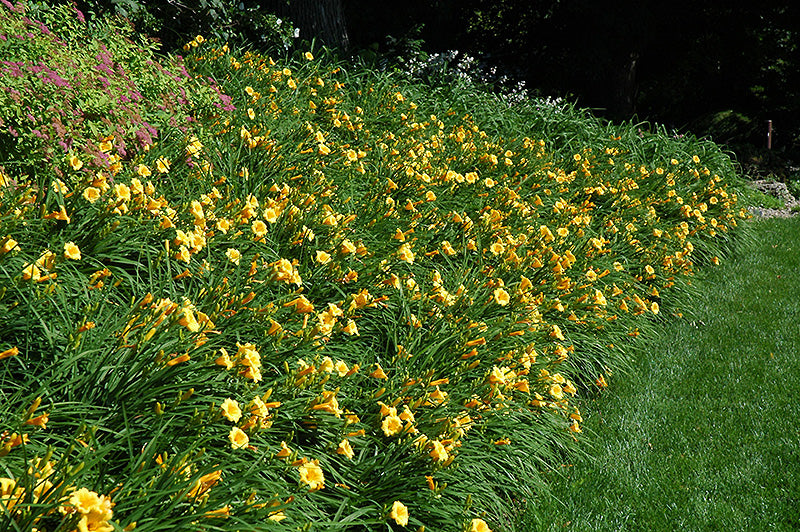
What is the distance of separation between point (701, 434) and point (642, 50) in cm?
912

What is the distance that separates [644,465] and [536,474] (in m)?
0.63

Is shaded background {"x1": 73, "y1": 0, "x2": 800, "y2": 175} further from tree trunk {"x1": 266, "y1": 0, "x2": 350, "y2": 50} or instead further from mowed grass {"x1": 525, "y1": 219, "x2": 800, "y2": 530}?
mowed grass {"x1": 525, "y1": 219, "x2": 800, "y2": 530}

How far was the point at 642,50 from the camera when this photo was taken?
1142 centimetres

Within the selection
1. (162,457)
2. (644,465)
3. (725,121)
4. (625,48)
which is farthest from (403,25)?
(162,457)

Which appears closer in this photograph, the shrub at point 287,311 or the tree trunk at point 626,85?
the shrub at point 287,311

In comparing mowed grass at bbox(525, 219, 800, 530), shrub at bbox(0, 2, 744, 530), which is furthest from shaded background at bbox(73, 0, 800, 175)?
mowed grass at bbox(525, 219, 800, 530)

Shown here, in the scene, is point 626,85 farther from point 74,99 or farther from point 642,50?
point 74,99

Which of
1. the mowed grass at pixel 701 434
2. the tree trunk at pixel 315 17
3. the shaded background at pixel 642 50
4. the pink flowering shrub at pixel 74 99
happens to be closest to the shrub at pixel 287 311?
the pink flowering shrub at pixel 74 99

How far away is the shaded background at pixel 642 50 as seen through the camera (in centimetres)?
1061

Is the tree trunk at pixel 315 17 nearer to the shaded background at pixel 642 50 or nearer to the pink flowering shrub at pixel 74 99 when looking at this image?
the shaded background at pixel 642 50

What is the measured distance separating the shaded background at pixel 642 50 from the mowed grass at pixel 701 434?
17.0 ft

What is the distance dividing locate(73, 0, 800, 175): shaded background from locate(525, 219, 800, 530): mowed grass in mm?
5190

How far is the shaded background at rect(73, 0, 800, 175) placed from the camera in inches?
418

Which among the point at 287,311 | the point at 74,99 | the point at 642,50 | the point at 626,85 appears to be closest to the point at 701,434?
the point at 287,311
